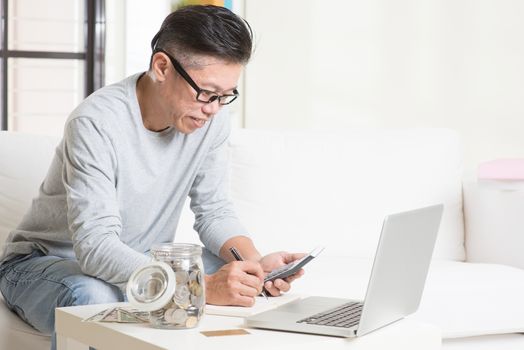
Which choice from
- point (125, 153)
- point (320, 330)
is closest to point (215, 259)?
point (125, 153)

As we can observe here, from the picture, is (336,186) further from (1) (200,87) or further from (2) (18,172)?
(1) (200,87)

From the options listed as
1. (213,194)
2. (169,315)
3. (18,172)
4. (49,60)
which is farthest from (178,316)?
(49,60)

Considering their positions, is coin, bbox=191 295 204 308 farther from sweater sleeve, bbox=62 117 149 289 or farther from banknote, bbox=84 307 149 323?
sweater sleeve, bbox=62 117 149 289

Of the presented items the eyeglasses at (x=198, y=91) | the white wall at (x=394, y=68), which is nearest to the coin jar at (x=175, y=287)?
the eyeglasses at (x=198, y=91)

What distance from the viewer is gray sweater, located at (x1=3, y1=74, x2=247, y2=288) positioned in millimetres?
1839

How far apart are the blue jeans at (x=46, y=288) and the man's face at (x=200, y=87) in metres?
0.37

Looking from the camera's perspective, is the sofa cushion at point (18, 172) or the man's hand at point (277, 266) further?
the sofa cushion at point (18, 172)

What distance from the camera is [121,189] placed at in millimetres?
2016

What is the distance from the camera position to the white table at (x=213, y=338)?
145 cm

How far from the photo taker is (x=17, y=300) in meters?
2.03

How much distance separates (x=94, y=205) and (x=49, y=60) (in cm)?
355

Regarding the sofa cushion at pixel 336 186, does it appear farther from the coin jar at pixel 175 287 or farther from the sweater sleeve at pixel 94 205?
the coin jar at pixel 175 287

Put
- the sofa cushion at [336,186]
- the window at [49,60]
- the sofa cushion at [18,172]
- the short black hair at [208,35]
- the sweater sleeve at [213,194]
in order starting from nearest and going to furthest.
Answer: the short black hair at [208,35] → the sweater sleeve at [213,194] → the sofa cushion at [18,172] → the sofa cushion at [336,186] → the window at [49,60]

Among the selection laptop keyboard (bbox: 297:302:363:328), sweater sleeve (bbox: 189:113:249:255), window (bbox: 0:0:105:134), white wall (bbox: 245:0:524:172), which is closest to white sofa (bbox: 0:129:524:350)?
sweater sleeve (bbox: 189:113:249:255)
